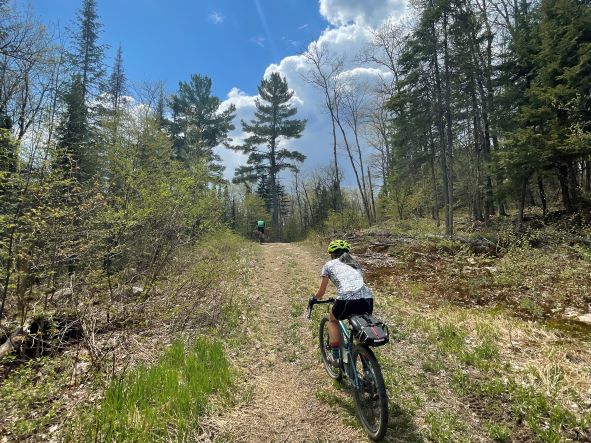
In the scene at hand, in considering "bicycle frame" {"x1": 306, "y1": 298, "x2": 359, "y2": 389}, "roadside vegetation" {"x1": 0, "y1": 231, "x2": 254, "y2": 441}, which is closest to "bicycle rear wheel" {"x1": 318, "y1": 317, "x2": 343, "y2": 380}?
"bicycle frame" {"x1": 306, "y1": 298, "x2": 359, "y2": 389}

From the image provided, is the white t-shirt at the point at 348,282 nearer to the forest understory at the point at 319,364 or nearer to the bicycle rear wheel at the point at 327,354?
the bicycle rear wheel at the point at 327,354

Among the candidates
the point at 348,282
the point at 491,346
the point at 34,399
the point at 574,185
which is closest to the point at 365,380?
the point at 348,282

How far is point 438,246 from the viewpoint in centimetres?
1354

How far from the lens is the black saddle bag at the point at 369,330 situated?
3.25 meters

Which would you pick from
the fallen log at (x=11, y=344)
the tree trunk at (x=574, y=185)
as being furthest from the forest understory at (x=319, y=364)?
the tree trunk at (x=574, y=185)

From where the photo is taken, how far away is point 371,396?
3432 mm

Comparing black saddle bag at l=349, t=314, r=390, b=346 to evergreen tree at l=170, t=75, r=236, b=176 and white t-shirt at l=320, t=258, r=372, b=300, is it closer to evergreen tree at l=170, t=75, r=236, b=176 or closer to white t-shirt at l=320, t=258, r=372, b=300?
white t-shirt at l=320, t=258, r=372, b=300

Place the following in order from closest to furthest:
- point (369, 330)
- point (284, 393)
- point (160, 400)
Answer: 1. point (369, 330)
2. point (160, 400)
3. point (284, 393)

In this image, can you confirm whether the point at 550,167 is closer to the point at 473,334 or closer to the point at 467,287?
the point at 467,287

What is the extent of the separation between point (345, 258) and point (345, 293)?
0.57 meters

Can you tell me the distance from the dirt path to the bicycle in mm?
228

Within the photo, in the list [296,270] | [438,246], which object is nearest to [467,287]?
[438,246]

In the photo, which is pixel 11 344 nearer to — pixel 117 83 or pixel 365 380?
pixel 365 380

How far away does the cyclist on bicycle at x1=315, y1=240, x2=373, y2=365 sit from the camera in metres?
3.96
